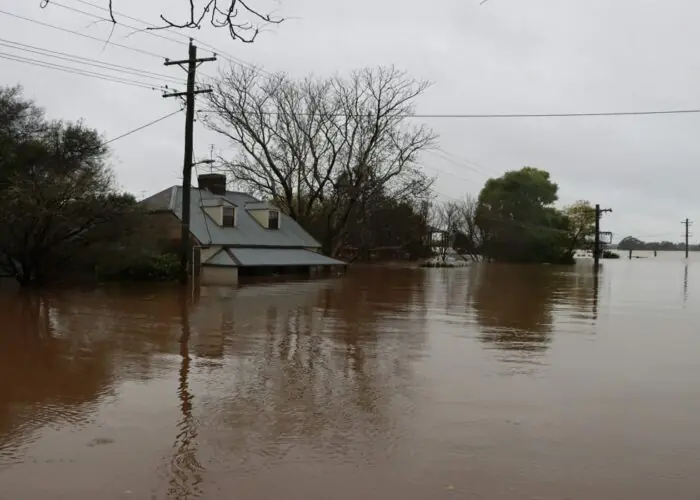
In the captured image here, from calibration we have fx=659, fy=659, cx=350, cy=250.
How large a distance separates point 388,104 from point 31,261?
25508 mm

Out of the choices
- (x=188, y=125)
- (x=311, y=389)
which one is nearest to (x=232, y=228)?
(x=188, y=125)

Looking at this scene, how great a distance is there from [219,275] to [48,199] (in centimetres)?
986

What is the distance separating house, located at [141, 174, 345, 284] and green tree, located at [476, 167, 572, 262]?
130ft

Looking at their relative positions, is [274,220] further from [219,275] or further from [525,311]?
[525,311]

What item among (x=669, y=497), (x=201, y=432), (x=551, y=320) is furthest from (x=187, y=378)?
(x=551, y=320)

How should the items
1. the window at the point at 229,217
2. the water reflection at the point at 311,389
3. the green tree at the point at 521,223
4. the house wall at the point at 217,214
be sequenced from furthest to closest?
the green tree at the point at 521,223 < the window at the point at 229,217 < the house wall at the point at 217,214 < the water reflection at the point at 311,389

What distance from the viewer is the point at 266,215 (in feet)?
127

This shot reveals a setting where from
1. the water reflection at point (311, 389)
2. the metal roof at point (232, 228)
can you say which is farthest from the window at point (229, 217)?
the water reflection at point (311, 389)

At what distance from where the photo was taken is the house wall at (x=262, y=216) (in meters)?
38.7

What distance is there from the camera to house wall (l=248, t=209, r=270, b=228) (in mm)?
38656

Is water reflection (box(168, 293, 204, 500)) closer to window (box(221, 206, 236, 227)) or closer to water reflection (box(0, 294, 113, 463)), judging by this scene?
water reflection (box(0, 294, 113, 463))

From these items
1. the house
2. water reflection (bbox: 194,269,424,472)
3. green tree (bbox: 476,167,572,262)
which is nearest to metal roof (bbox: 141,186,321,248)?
the house

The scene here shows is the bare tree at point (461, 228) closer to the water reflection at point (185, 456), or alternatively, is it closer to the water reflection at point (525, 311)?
the water reflection at point (525, 311)

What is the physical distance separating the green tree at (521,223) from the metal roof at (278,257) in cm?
4230
